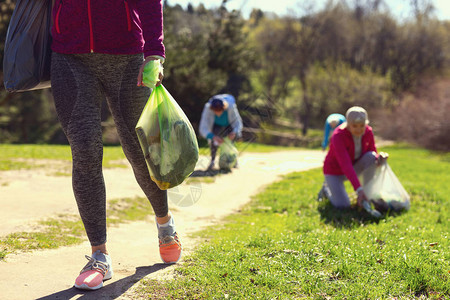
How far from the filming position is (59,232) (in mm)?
3920

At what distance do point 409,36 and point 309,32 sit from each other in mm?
9096

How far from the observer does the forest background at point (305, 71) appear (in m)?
21.7

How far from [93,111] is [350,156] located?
3791 millimetres

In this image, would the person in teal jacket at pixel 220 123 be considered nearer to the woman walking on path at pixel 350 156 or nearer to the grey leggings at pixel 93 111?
the woman walking on path at pixel 350 156

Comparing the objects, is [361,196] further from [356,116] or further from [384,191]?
[356,116]

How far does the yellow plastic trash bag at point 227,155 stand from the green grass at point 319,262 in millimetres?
4425

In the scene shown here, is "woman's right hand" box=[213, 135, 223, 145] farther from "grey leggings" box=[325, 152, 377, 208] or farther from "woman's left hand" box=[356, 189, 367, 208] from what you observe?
"woman's left hand" box=[356, 189, 367, 208]

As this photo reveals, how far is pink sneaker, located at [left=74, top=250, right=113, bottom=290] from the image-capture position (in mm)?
2508

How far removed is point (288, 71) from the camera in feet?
121

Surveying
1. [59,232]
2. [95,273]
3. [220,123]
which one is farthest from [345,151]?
[220,123]

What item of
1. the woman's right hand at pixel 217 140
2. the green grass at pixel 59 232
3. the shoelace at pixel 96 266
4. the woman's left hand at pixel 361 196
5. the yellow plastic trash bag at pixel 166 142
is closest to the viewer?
the yellow plastic trash bag at pixel 166 142

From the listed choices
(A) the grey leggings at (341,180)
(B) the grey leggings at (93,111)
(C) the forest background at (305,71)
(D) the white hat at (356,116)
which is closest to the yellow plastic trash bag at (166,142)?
(B) the grey leggings at (93,111)

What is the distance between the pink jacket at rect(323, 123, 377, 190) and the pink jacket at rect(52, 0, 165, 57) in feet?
10.5

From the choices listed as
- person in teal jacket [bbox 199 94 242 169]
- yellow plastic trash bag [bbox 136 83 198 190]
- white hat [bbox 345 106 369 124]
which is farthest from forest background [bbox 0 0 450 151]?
yellow plastic trash bag [bbox 136 83 198 190]
